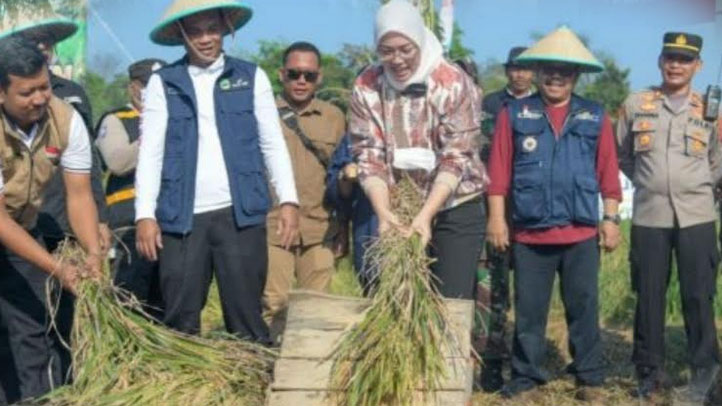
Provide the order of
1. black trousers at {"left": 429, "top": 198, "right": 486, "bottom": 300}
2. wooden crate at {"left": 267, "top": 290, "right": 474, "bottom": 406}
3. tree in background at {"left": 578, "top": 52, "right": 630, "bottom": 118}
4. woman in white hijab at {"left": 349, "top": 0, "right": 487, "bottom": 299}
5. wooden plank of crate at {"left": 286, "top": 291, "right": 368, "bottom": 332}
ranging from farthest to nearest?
tree in background at {"left": 578, "top": 52, "right": 630, "bottom": 118} → black trousers at {"left": 429, "top": 198, "right": 486, "bottom": 300} → woman in white hijab at {"left": 349, "top": 0, "right": 487, "bottom": 299} → wooden plank of crate at {"left": 286, "top": 291, "right": 368, "bottom": 332} → wooden crate at {"left": 267, "top": 290, "right": 474, "bottom": 406}

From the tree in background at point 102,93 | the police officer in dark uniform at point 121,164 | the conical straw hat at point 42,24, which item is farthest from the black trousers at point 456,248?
the tree in background at point 102,93

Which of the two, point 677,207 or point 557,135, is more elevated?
point 557,135

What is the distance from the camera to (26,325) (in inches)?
217

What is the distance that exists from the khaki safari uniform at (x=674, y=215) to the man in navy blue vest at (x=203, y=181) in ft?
6.47

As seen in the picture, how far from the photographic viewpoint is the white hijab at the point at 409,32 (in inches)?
208

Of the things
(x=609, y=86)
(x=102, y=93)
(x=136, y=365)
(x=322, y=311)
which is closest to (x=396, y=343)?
(x=322, y=311)

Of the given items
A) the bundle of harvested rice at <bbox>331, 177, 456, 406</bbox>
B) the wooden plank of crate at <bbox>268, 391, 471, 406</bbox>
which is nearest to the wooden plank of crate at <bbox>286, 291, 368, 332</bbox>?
the bundle of harvested rice at <bbox>331, 177, 456, 406</bbox>

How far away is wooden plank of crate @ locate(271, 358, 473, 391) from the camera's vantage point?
450 cm

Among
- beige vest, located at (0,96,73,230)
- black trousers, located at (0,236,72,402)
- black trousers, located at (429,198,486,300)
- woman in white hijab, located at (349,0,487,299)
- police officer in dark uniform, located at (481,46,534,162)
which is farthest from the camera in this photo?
police officer in dark uniform, located at (481,46,534,162)

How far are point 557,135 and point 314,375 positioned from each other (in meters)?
2.18

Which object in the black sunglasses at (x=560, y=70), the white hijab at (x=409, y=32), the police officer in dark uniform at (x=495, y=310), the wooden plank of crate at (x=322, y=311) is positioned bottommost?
the police officer in dark uniform at (x=495, y=310)

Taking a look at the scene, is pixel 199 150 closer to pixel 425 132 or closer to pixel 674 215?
pixel 425 132

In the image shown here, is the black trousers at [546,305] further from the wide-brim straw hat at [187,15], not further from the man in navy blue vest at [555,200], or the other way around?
the wide-brim straw hat at [187,15]

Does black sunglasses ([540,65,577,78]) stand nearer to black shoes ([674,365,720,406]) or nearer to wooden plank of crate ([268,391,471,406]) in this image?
black shoes ([674,365,720,406])
